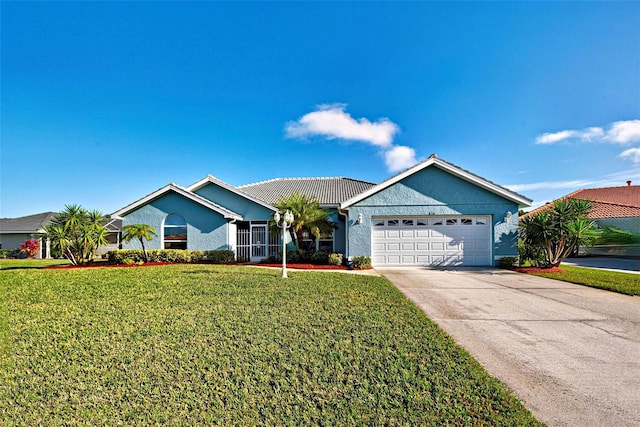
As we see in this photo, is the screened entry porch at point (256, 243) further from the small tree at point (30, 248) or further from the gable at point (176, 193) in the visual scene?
the small tree at point (30, 248)

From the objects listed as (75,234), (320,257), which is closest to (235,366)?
(320,257)

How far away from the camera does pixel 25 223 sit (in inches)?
1045

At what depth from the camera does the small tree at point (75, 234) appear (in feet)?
45.6

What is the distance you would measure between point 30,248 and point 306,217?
982 inches

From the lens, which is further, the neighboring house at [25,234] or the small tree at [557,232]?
the neighboring house at [25,234]

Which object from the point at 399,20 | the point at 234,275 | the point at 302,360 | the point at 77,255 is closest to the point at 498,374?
the point at 302,360

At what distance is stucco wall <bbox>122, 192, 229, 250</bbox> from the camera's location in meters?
15.9

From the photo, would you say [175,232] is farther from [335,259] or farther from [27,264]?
[27,264]

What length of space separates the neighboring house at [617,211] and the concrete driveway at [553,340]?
53.3 feet

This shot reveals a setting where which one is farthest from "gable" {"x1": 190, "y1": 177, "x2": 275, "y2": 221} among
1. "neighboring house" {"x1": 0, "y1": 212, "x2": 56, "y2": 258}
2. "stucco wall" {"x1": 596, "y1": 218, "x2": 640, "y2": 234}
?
"stucco wall" {"x1": 596, "y1": 218, "x2": 640, "y2": 234}

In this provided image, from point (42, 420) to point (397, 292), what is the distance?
7541 mm

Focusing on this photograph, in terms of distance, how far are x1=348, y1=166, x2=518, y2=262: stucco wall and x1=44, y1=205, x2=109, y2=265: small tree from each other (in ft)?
41.7

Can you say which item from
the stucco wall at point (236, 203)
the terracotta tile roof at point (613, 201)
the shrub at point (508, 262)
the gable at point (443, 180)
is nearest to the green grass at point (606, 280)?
the shrub at point (508, 262)

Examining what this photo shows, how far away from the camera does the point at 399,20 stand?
1162cm
